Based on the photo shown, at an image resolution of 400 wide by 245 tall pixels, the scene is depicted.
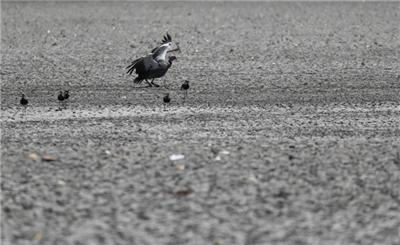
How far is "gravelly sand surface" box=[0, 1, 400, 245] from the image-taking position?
470 cm

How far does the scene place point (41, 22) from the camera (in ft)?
65.2

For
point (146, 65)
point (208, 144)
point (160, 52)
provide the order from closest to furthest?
point (208, 144) < point (146, 65) < point (160, 52)

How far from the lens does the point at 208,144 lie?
22.6 feet

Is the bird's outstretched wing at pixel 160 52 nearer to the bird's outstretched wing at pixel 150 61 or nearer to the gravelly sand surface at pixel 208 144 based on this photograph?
the bird's outstretched wing at pixel 150 61

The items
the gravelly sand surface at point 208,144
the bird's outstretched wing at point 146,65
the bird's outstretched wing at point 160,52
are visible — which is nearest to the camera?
the gravelly sand surface at point 208,144

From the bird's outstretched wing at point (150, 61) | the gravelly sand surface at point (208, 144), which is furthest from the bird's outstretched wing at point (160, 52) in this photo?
the gravelly sand surface at point (208, 144)

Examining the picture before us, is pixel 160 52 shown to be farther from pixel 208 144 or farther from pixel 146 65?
pixel 208 144

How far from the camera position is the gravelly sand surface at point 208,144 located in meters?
4.70

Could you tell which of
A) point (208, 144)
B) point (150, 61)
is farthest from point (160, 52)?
point (208, 144)

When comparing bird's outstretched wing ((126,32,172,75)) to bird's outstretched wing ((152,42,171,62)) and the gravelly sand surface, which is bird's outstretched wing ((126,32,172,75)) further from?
the gravelly sand surface

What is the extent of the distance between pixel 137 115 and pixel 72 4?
18.2 m

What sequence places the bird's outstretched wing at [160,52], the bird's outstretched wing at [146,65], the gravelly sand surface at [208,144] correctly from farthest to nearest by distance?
1. the bird's outstretched wing at [160,52]
2. the bird's outstretched wing at [146,65]
3. the gravelly sand surface at [208,144]

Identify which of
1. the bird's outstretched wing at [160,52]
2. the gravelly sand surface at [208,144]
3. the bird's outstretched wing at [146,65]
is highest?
the bird's outstretched wing at [160,52]

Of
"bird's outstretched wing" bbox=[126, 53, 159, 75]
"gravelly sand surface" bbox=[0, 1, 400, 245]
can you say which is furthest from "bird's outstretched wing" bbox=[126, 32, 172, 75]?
"gravelly sand surface" bbox=[0, 1, 400, 245]
